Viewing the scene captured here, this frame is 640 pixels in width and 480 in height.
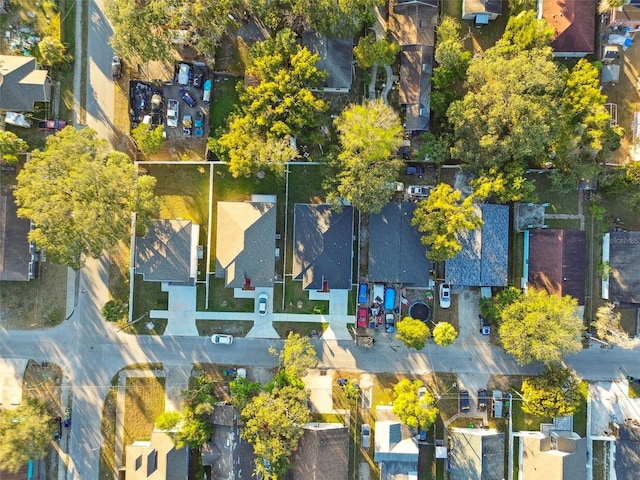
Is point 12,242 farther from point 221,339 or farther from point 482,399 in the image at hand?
A: point 482,399

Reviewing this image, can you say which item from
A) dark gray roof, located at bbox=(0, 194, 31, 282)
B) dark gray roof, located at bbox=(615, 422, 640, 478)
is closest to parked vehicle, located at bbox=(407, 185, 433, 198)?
dark gray roof, located at bbox=(615, 422, 640, 478)

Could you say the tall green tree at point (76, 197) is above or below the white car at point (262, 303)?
above

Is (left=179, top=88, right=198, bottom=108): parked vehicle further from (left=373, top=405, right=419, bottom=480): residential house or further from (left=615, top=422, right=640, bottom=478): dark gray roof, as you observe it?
(left=615, top=422, right=640, bottom=478): dark gray roof

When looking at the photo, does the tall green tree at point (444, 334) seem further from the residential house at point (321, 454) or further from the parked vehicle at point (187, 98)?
the parked vehicle at point (187, 98)

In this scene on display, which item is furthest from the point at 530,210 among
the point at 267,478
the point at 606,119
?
the point at 267,478

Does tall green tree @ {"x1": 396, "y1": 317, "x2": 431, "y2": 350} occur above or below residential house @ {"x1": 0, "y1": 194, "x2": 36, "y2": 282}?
below

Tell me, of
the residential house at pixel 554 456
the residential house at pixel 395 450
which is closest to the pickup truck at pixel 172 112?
the residential house at pixel 395 450
